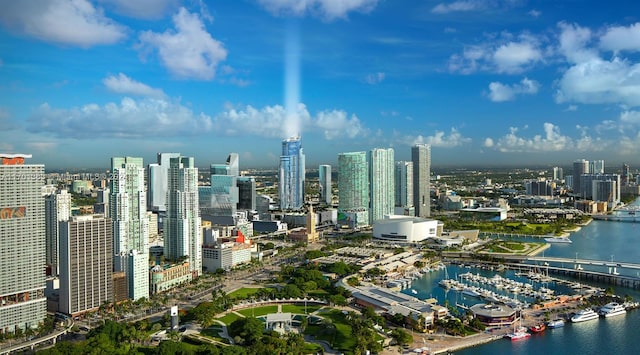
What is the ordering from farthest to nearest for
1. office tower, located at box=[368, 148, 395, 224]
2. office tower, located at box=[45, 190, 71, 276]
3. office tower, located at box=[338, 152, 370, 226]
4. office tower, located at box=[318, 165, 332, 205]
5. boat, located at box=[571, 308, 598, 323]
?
office tower, located at box=[318, 165, 332, 205] → office tower, located at box=[368, 148, 395, 224] → office tower, located at box=[338, 152, 370, 226] → office tower, located at box=[45, 190, 71, 276] → boat, located at box=[571, 308, 598, 323]

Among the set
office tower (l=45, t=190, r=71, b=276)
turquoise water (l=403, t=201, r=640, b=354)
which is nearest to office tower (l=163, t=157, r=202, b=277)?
office tower (l=45, t=190, r=71, b=276)

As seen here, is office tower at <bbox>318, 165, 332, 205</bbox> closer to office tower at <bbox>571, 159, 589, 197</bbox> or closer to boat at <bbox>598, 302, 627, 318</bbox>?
office tower at <bbox>571, 159, 589, 197</bbox>

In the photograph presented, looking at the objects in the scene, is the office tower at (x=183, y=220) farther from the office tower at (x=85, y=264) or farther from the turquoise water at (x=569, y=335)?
the turquoise water at (x=569, y=335)

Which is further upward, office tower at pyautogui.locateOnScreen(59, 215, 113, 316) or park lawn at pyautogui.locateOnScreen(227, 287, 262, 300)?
office tower at pyautogui.locateOnScreen(59, 215, 113, 316)

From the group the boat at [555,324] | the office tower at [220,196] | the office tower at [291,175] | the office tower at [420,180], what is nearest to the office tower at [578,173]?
the office tower at [420,180]

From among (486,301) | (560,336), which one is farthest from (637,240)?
(560,336)

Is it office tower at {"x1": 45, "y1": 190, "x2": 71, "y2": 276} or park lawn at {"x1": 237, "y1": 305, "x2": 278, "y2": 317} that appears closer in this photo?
park lawn at {"x1": 237, "y1": 305, "x2": 278, "y2": 317}
